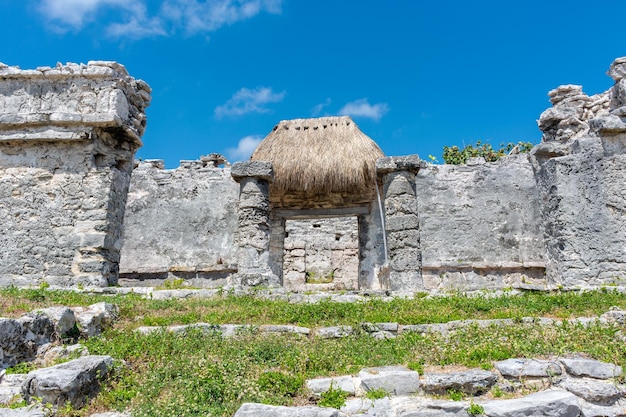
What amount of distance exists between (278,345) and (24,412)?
2161 mm

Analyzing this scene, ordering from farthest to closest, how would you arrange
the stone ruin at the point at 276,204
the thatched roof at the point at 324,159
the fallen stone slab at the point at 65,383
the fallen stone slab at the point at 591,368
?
the thatched roof at the point at 324,159 < the stone ruin at the point at 276,204 < the fallen stone slab at the point at 591,368 < the fallen stone slab at the point at 65,383

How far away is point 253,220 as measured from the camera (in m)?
9.04

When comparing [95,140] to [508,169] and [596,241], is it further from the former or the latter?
[508,169]

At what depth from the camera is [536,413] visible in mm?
3391

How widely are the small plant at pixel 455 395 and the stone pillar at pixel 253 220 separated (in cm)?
519

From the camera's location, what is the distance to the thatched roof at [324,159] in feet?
35.0

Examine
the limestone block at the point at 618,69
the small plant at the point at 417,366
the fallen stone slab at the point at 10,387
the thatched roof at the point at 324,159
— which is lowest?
the fallen stone slab at the point at 10,387

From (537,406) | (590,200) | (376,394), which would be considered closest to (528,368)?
(537,406)

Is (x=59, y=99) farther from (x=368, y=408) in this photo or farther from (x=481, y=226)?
(x=481, y=226)

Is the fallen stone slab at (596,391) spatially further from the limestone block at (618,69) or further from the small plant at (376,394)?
the limestone block at (618,69)

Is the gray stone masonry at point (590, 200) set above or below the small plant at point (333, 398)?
above

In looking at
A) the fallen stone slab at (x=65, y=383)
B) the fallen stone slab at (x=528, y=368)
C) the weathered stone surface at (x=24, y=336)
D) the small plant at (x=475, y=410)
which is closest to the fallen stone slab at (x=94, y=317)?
the weathered stone surface at (x=24, y=336)

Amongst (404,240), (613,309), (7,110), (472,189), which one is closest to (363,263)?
(404,240)

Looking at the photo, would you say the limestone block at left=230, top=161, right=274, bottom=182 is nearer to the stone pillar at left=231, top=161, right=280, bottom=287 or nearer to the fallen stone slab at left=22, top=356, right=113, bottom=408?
the stone pillar at left=231, top=161, right=280, bottom=287
